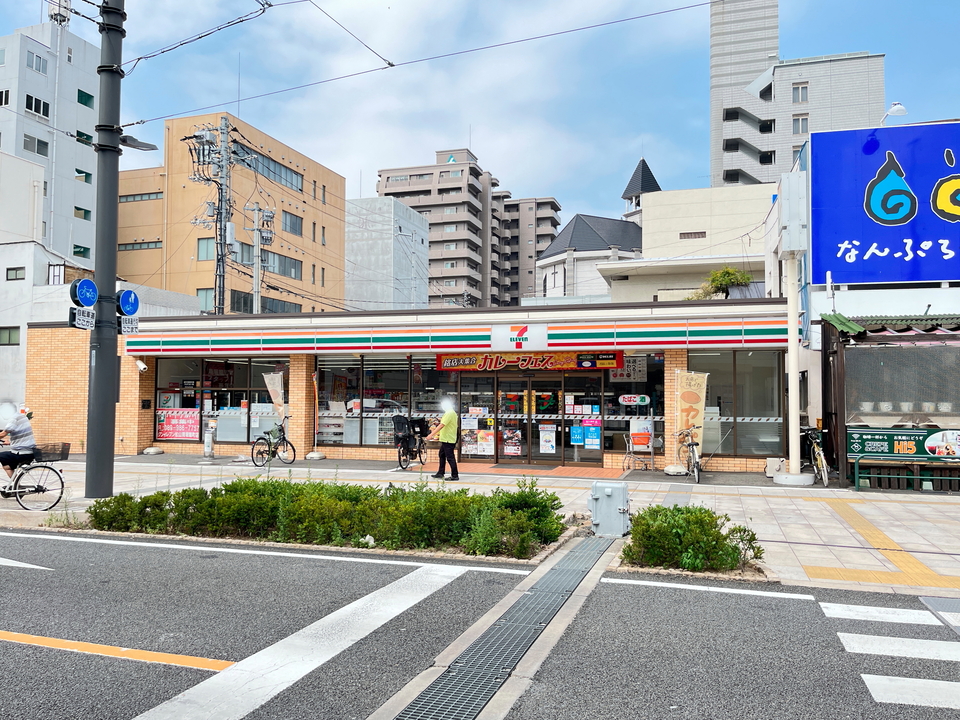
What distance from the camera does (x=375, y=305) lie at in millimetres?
71125

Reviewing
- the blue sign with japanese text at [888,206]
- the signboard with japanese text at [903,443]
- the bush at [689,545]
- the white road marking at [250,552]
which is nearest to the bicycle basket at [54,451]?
the white road marking at [250,552]

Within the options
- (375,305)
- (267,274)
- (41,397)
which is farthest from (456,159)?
(41,397)

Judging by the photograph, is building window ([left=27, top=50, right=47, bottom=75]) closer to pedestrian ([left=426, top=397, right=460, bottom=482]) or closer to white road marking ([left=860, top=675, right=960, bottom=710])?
pedestrian ([left=426, top=397, right=460, bottom=482])

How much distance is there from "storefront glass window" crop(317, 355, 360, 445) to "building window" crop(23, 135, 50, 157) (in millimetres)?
43539

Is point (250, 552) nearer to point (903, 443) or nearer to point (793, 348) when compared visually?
point (793, 348)

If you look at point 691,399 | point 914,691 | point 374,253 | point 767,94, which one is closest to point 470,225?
point 374,253

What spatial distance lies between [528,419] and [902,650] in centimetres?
1344

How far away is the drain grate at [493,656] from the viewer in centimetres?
431

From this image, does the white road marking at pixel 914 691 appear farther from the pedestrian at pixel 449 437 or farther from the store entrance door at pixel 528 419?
the store entrance door at pixel 528 419

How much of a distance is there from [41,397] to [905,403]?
2326cm

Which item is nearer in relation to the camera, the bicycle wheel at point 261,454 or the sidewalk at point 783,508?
the sidewalk at point 783,508

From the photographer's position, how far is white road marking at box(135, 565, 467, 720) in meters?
4.30

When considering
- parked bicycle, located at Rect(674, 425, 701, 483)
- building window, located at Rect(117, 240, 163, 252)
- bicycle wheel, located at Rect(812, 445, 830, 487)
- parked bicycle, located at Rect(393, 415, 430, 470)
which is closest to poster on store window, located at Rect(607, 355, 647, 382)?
parked bicycle, located at Rect(674, 425, 701, 483)

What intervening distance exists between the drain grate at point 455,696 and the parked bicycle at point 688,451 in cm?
1223
